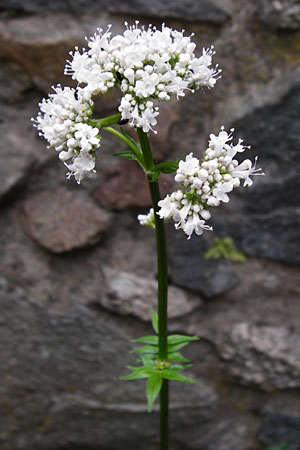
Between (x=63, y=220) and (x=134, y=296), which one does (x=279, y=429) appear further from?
(x=63, y=220)

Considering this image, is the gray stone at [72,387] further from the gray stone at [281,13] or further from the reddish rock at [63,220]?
the gray stone at [281,13]

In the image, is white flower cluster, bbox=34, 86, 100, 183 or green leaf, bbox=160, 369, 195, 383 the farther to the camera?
green leaf, bbox=160, 369, 195, 383

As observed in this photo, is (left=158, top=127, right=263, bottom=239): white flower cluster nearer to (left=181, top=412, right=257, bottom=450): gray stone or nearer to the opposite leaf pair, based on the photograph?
the opposite leaf pair

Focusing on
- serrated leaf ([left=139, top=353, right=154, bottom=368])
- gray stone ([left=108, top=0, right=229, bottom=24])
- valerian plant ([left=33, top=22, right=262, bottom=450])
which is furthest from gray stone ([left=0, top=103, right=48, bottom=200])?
serrated leaf ([left=139, top=353, right=154, bottom=368])

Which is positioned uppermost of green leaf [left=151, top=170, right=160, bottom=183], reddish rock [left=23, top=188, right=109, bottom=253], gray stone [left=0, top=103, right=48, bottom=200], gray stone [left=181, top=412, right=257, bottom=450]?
gray stone [left=0, top=103, right=48, bottom=200]

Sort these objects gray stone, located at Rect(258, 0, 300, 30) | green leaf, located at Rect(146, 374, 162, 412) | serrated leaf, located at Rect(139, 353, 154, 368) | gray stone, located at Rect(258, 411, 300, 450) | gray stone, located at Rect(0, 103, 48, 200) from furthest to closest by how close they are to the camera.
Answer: gray stone, located at Rect(258, 411, 300, 450) < gray stone, located at Rect(0, 103, 48, 200) < gray stone, located at Rect(258, 0, 300, 30) < serrated leaf, located at Rect(139, 353, 154, 368) < green leaf, located at Rect(146, 374, 162, 412)

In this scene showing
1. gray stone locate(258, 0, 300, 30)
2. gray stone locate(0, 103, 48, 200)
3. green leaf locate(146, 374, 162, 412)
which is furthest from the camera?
gray stone locate(0, 103, 48, 200)

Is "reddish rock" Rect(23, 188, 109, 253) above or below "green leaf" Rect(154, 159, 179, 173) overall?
above
